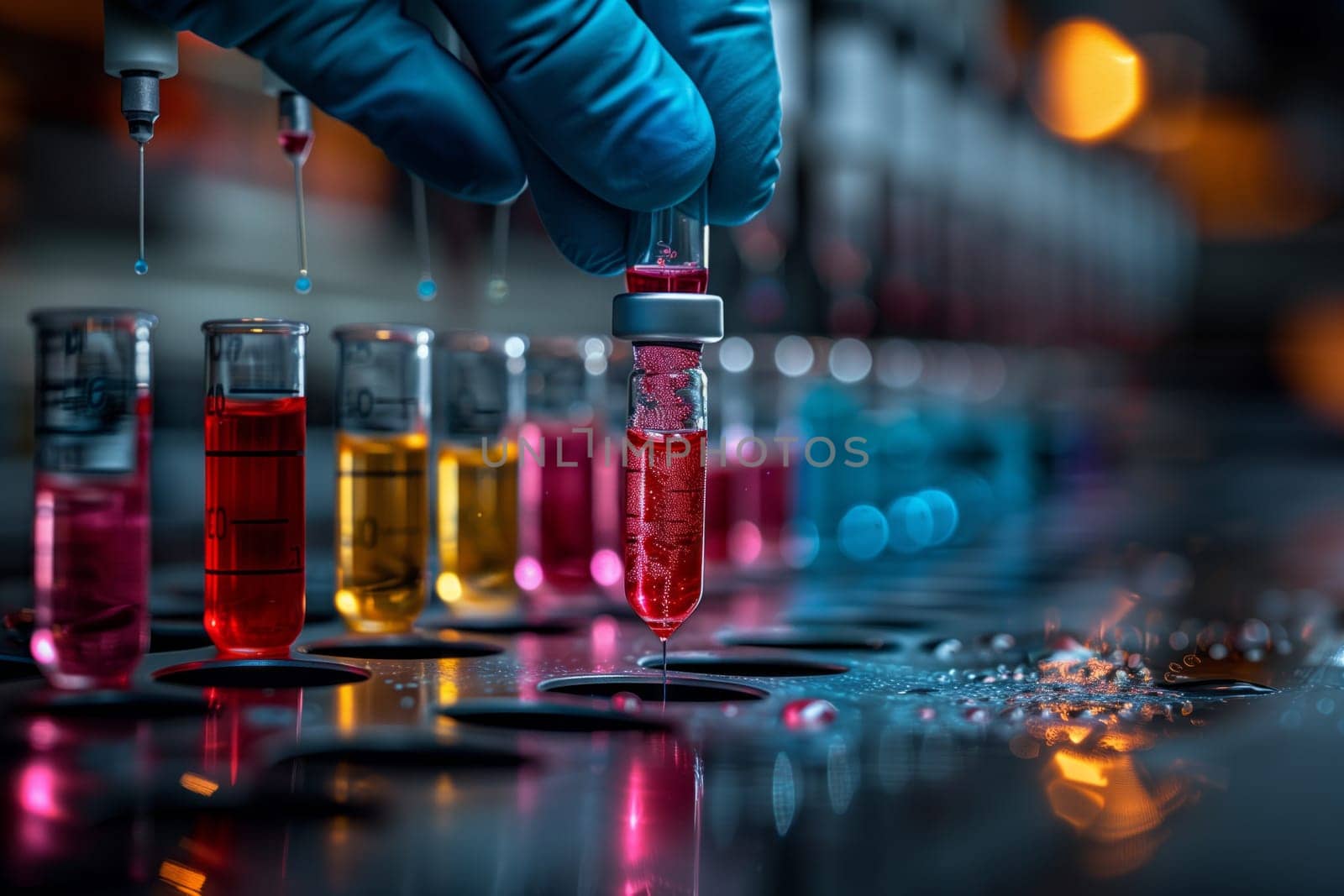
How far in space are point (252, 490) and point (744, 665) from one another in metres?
0.47

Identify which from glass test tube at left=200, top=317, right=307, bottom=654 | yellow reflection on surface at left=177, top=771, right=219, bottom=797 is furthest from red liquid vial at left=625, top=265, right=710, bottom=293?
yellow reflection on surface at left=177, top=771, right=219, bottom=797

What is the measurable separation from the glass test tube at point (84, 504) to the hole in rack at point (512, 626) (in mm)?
404

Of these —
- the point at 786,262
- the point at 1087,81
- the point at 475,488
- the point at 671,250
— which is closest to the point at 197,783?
the point at 671,250

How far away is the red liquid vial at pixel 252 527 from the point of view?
3.52 ft

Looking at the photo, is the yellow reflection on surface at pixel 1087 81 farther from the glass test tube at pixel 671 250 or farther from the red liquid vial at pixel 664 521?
the red liquid vial at pixel 664 521

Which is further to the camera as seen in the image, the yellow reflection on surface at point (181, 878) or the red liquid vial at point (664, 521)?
the red liquid vial at point (664, 521)

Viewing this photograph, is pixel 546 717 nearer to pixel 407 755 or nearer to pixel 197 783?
pixel 407 755

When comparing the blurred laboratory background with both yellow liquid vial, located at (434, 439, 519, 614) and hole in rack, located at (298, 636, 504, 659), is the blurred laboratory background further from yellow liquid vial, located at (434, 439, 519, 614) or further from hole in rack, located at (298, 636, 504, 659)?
hole in rack, located at (298, 636, 504, 659)

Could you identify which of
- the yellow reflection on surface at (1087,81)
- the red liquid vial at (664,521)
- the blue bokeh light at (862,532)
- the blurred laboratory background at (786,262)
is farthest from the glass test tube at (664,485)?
the yellow reflection on surface at (1087,81)

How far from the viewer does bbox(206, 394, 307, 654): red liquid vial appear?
107cm

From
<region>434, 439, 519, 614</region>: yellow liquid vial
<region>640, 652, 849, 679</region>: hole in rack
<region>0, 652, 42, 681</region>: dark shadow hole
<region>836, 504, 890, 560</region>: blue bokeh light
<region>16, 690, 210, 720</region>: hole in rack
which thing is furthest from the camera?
<region>836, 504, 890, 560</region>: blue bokeh light

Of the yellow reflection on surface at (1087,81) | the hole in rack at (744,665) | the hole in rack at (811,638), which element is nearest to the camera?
the hole in rack at (744,665)

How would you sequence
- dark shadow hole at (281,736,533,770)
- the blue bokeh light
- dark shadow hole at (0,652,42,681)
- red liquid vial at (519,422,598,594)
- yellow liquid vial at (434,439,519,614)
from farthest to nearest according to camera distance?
1. the blue bokeh light
2. red liquid vial at (519,422,598,594)
3. yellow liquid vial at (434,439,519,614)
4. dark shadow hole at (0,652,42,681)
5. dark shadow hole at (281,736,533,770)

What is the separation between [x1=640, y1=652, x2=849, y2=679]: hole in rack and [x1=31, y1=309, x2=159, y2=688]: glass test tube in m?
0.43
